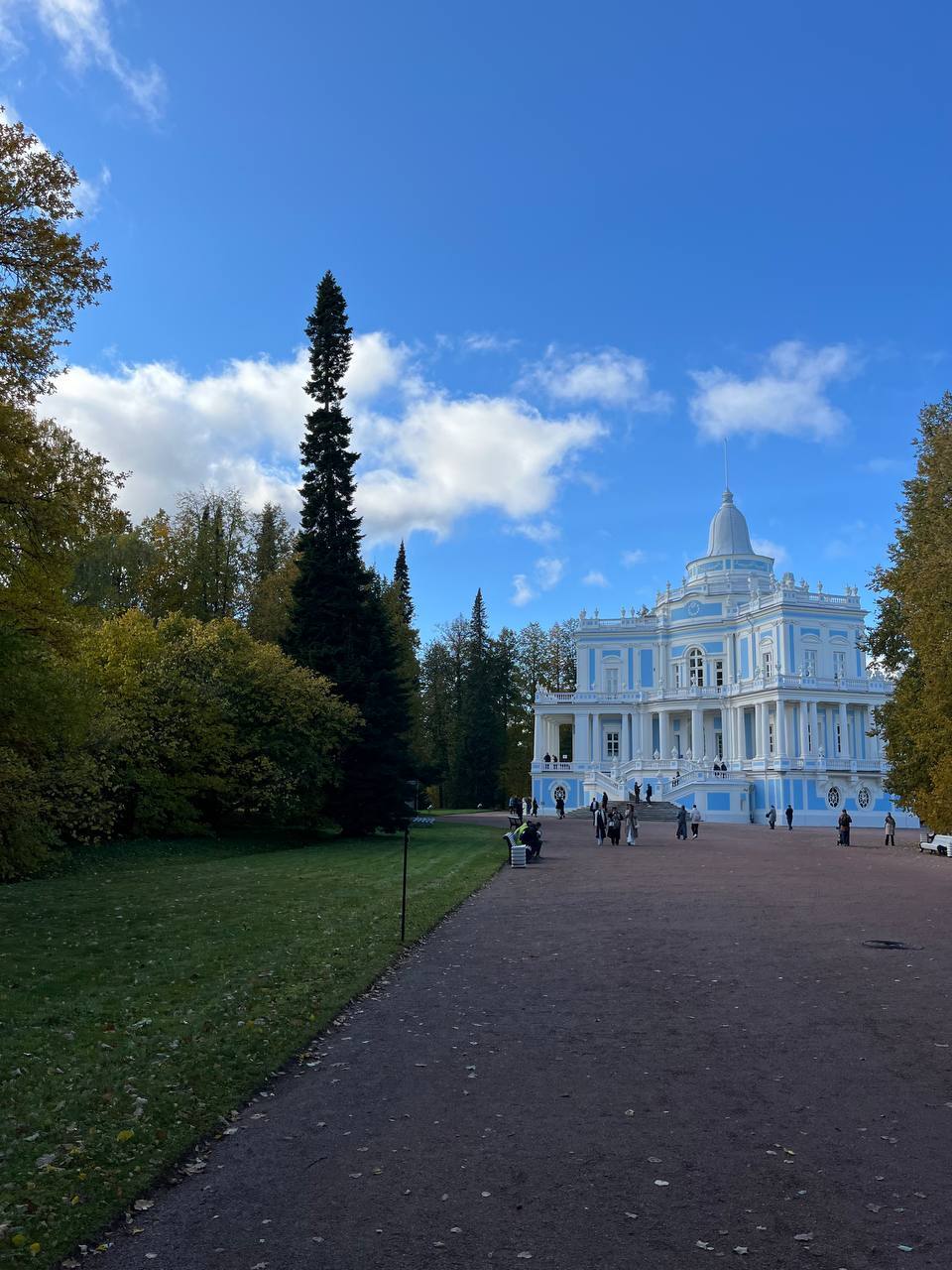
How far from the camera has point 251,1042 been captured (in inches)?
305

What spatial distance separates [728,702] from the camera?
221 feet

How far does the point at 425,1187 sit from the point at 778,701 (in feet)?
193

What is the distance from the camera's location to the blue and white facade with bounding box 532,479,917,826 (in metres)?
59.0

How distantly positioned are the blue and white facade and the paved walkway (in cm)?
4859

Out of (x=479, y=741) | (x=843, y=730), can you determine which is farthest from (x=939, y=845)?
(x=479, y=741)

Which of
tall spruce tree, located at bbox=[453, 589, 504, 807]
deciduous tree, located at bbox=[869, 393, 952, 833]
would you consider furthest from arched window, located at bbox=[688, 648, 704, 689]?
deciduous tree, located at bbox=[869, 393, 952, 833]

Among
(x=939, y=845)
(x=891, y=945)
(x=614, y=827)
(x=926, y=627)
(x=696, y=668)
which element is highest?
(x=696, y=668)

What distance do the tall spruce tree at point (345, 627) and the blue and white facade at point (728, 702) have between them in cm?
2701

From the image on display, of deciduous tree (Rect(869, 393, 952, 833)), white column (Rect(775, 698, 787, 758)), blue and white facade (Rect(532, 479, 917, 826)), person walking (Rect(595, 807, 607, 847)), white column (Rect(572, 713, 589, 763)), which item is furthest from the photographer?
white column (Rect(572, 713, 589, 763))

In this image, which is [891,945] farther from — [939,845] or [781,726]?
[781,726]

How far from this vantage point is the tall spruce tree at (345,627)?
35062mm

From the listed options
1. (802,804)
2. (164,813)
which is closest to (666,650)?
(802,804)

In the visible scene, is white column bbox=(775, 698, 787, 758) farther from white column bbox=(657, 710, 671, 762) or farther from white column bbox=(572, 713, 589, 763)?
white column bbox=(572, 713, 589, 763)

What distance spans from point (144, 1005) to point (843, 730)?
195ft
